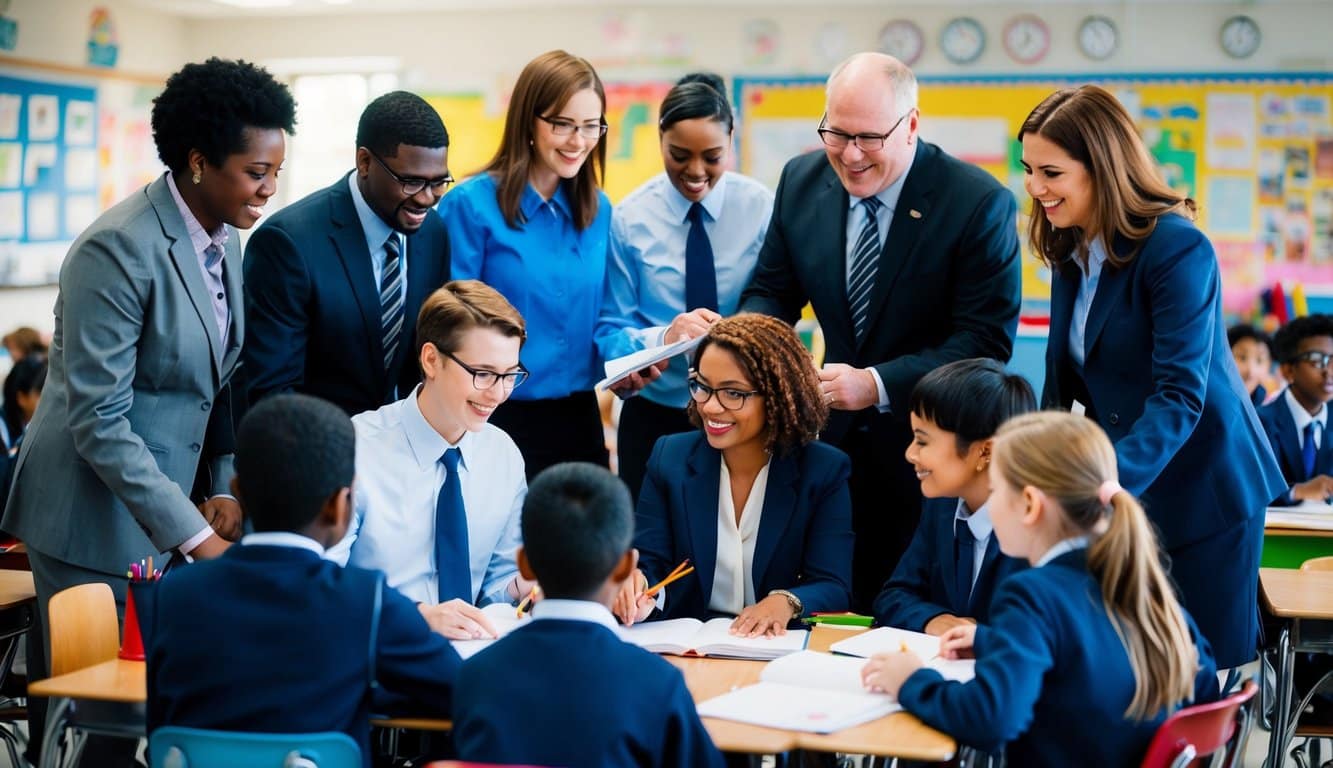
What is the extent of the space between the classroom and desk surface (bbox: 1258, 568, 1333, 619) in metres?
0.02

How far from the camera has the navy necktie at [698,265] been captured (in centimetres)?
359

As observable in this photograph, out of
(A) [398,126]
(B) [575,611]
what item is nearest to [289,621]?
(B) [575,611]

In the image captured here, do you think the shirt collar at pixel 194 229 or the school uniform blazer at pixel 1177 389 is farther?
the shirt collar at pixel 194 229

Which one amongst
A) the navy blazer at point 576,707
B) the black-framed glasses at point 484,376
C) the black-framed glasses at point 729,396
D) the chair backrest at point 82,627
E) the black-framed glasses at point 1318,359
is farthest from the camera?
the black-framed glasses at point 1318,359

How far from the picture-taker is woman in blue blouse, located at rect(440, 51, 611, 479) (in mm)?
3363

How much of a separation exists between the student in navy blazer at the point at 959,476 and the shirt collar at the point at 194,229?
155 cm

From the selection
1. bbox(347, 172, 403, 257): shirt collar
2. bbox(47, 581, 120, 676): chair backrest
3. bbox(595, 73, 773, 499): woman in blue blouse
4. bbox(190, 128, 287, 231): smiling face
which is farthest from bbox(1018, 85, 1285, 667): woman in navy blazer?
bbox(47, 581, 120, 676): chair backrest

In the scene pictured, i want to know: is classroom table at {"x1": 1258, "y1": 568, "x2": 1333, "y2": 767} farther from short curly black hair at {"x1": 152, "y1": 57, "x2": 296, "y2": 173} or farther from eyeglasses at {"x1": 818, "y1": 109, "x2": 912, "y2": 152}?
short curly black hair at {"x1": 152, "y1": 57, "x2": 296, "y2": 173}

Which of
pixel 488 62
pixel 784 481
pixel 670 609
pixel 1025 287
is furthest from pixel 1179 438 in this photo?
pixel 488 62

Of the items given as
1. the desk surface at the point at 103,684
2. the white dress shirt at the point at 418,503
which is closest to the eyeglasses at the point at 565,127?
the white dress shirt at the point at 418,503

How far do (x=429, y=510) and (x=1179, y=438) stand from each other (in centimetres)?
153

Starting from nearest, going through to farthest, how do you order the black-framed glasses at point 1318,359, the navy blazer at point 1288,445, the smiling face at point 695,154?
1. the smiling face at point 695,154
2. the navy blazer at point 1288,445
3. the black-framed glasses at point 1318,359

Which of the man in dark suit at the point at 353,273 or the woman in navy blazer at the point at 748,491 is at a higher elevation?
the man in dark suit at the point at 353,273

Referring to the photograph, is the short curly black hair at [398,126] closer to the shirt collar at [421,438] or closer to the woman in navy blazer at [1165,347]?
the shirt collar at [421,438]
